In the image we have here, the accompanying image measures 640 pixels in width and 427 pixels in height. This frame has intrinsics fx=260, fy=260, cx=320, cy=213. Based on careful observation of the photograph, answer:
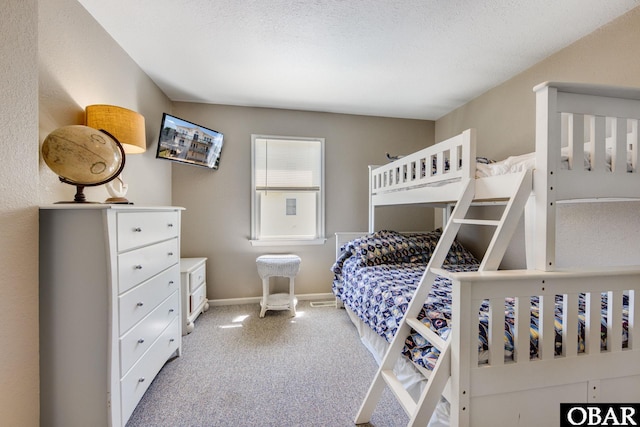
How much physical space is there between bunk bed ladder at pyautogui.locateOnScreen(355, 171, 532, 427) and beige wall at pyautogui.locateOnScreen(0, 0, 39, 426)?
60.2 inches

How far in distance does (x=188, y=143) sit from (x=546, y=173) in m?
2.89

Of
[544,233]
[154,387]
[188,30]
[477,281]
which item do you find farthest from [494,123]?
[154,387]

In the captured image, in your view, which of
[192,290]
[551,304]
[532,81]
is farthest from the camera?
[192,290]

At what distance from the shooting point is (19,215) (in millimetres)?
1095

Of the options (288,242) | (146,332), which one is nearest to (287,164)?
(288,242)

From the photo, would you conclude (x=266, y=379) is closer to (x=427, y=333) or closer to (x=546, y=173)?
(x=427, y=333)

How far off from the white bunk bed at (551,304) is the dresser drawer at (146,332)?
136 centimetres

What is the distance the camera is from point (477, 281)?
0.92 meters

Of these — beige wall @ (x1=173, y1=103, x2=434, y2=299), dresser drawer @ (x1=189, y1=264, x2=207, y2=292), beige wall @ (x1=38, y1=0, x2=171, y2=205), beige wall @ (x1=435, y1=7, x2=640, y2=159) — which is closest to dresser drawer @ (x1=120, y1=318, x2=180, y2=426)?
dresser drawer @ (x1=189, y1=264, x2=207, y2=292)

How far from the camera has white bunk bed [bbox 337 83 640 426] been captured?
3.11ft

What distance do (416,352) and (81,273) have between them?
162 centimetres

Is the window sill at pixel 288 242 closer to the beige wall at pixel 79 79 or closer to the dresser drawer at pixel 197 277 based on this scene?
the dresser drawer at pixel 197 277

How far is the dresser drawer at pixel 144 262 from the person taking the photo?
4.23 ft

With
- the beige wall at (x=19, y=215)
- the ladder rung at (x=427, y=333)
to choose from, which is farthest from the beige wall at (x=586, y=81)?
the beige wall at (x=19, y=215)
